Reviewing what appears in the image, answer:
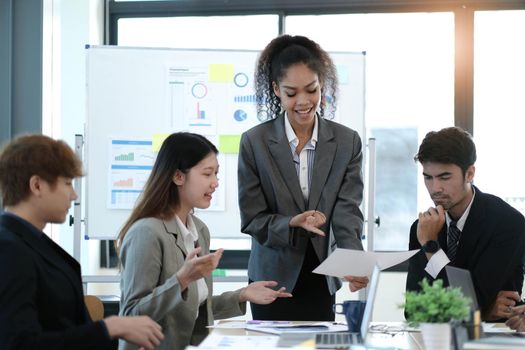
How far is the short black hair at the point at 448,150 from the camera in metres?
2.86

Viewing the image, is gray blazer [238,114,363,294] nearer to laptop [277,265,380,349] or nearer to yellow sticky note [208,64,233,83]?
laptop [277,265,380,349]

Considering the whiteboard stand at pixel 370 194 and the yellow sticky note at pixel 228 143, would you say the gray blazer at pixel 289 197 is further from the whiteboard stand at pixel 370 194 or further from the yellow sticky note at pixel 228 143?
the yellow sticky note at pixel 228 143

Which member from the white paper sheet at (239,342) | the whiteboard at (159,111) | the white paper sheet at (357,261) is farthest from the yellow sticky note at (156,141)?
the white paper sheet at (239,342)

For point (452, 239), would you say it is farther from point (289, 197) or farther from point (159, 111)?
point (159, 111)

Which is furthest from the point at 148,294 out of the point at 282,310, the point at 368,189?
the point at 368,189

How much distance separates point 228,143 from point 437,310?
2716mm

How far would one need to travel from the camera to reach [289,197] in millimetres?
2949

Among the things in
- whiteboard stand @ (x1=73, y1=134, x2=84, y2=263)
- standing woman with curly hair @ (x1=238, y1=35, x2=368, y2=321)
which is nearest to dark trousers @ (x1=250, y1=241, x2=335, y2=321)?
standing woman with curly hair @ (x1=238, y1=35, x2=368, y2=321)

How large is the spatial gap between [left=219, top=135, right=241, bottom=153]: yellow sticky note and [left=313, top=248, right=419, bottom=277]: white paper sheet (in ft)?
6.61

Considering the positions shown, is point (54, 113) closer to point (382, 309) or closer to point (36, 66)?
point (36, 66)

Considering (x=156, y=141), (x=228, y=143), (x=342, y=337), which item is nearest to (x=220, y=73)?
(x=228, y=143)

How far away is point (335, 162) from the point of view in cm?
302

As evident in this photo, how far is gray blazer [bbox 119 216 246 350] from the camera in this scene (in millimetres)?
2389

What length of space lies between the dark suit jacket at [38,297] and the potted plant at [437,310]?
0.74 meters
